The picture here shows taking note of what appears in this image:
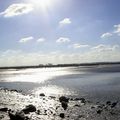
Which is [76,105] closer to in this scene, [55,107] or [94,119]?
[55,107]

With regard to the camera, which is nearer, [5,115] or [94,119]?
[94,119]

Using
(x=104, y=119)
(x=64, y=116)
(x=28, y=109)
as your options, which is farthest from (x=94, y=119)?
(x=28, y=109)

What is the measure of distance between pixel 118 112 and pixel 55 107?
9.19m

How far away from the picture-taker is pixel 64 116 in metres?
32.9

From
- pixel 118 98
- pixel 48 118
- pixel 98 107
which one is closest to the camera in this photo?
pixel 48 118

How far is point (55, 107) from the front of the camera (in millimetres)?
39750

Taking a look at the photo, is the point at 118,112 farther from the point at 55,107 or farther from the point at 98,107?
the point at 55,107

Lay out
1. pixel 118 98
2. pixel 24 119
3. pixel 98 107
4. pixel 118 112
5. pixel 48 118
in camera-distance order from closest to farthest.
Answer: pixel 24 119 < pixel 48 118 < pixel 118 112 < pixel 98 107 < pixel 118 98

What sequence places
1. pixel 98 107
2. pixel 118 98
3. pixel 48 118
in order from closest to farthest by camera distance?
pixel 48 118, pixel 98 107, pixel 118 98

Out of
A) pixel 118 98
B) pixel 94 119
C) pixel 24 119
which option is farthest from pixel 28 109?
pixel 118 98

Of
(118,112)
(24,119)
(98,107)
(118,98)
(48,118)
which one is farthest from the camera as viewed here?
(118,98)

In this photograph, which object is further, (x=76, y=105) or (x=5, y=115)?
(x=76, y=105)

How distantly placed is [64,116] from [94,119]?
3632 mm

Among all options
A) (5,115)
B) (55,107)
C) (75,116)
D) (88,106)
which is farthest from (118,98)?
(5,115)
